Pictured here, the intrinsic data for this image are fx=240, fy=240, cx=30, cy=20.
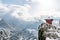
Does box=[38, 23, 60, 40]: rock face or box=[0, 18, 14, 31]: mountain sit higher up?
box=[0, 18, 14, 31]: mountain

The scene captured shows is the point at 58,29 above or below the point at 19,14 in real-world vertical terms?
below

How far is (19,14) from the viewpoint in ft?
24.9

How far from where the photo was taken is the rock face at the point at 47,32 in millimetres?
7449

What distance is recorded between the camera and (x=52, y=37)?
24.5 ft

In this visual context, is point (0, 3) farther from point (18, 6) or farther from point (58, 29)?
point (58, 29)

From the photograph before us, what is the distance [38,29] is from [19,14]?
0.77m

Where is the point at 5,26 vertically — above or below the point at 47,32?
above

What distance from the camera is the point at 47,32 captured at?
7461 millimetres

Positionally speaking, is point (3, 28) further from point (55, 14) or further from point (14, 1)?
point (55, 14)

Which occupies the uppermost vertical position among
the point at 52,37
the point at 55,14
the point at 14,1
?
the point at 14,1

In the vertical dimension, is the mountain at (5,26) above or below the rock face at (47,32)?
above

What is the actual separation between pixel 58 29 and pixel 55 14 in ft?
1.69

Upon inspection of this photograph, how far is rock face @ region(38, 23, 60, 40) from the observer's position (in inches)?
293

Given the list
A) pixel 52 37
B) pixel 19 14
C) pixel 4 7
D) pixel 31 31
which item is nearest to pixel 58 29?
pixel 52 37
